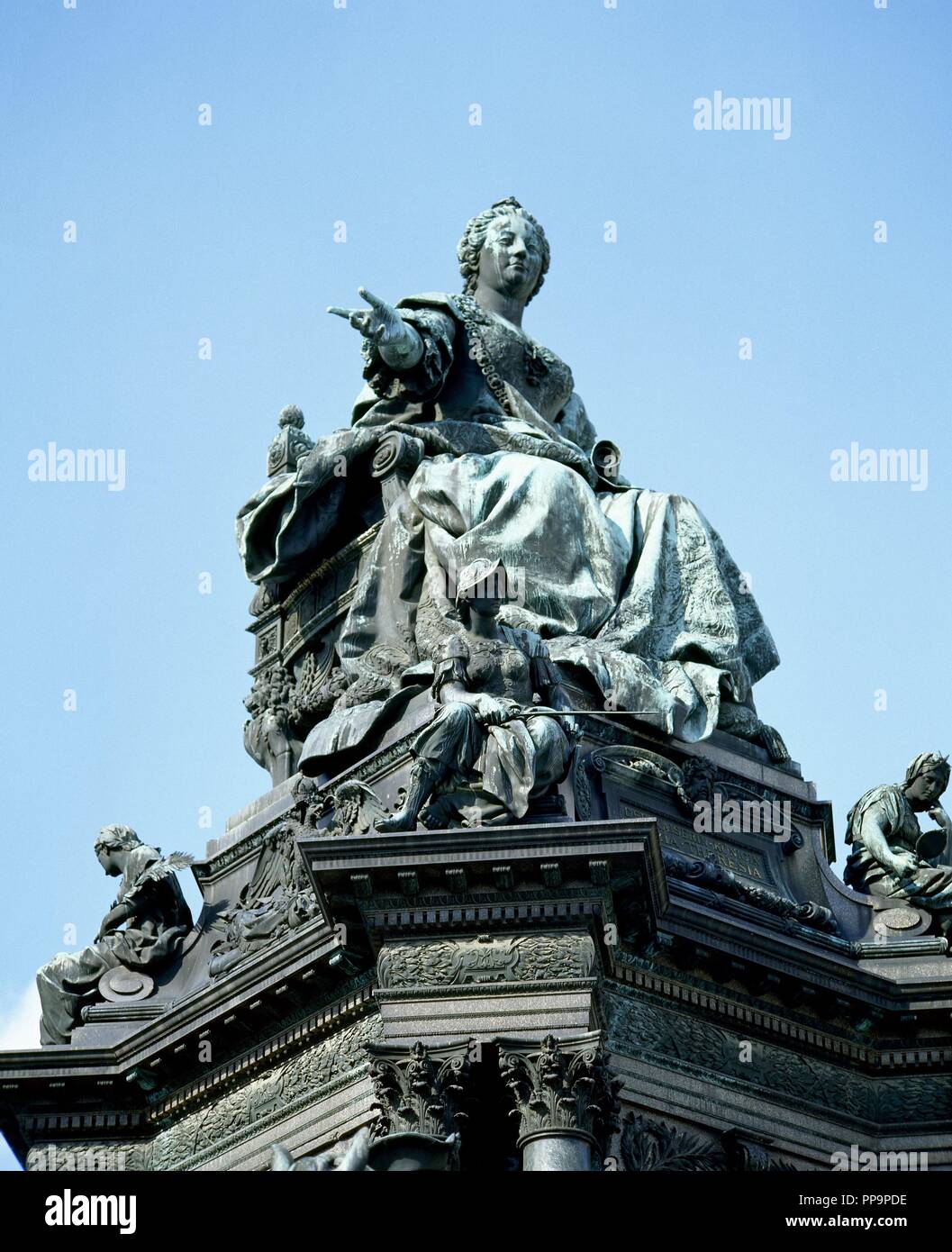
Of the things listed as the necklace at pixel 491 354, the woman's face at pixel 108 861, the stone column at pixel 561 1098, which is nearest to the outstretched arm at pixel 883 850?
the stone column at pixel 561 1098

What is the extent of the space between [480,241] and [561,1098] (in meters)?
15.1

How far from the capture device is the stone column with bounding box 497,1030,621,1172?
27.5 m

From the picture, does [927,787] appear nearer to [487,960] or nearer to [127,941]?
[487,960]

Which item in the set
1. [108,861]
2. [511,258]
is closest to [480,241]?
[511,258]

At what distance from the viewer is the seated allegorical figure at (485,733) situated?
98.4ft

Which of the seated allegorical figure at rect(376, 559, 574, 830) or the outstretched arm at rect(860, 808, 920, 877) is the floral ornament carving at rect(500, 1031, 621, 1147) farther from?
the outstretched arm at rect(860, 808, 920, 877)

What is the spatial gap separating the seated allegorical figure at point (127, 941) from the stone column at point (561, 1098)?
6.80 m

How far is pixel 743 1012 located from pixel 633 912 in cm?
216

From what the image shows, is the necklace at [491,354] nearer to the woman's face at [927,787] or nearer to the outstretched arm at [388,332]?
the outstretched arm at [388,332]

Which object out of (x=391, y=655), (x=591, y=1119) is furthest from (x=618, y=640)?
(x=591, y=1119)

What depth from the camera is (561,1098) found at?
91.3 ft

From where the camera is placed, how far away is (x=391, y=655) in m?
34.0
